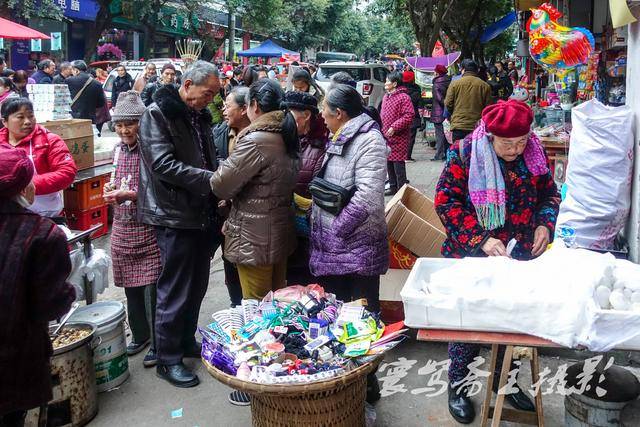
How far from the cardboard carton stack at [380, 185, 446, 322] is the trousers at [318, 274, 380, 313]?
1.60 ft

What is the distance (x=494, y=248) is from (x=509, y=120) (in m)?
0.63

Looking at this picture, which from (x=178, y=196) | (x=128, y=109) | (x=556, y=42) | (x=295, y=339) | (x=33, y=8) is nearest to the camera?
(x=295, y=339)

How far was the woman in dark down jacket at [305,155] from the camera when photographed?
402 cm

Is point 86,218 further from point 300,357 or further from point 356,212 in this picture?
point 300,357

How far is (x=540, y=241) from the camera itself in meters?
3.27

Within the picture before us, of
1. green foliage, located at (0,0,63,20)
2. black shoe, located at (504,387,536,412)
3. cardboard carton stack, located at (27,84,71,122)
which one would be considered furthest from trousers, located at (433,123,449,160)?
green foliage, located at (0,0,63,20)

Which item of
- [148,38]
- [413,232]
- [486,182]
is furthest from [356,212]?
[148,38]

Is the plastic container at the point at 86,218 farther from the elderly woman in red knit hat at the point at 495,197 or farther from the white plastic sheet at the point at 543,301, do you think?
the white plastic sheet at the point at 543,301

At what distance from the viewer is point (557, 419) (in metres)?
3.44

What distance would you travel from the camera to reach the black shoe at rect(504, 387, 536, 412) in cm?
345

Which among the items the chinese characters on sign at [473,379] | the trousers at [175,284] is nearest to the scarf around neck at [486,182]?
the chinese characters on sign at [473,379]

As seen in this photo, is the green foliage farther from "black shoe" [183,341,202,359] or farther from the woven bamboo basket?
the woven bamboo basket

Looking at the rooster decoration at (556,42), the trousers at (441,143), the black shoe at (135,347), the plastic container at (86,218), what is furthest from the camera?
the trousers at (441,143)

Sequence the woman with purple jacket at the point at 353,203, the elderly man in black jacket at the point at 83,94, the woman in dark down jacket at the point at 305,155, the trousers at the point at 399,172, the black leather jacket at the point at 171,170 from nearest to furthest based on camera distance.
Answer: the woman with purple jacket at the point at 353,203 → the black leather jacket at the point at 171,170 → the woman in dark down jacket at the point at 305,155 → the trousers at the point at 399,172 → the elderly man in black jacket at the point at 83,94
